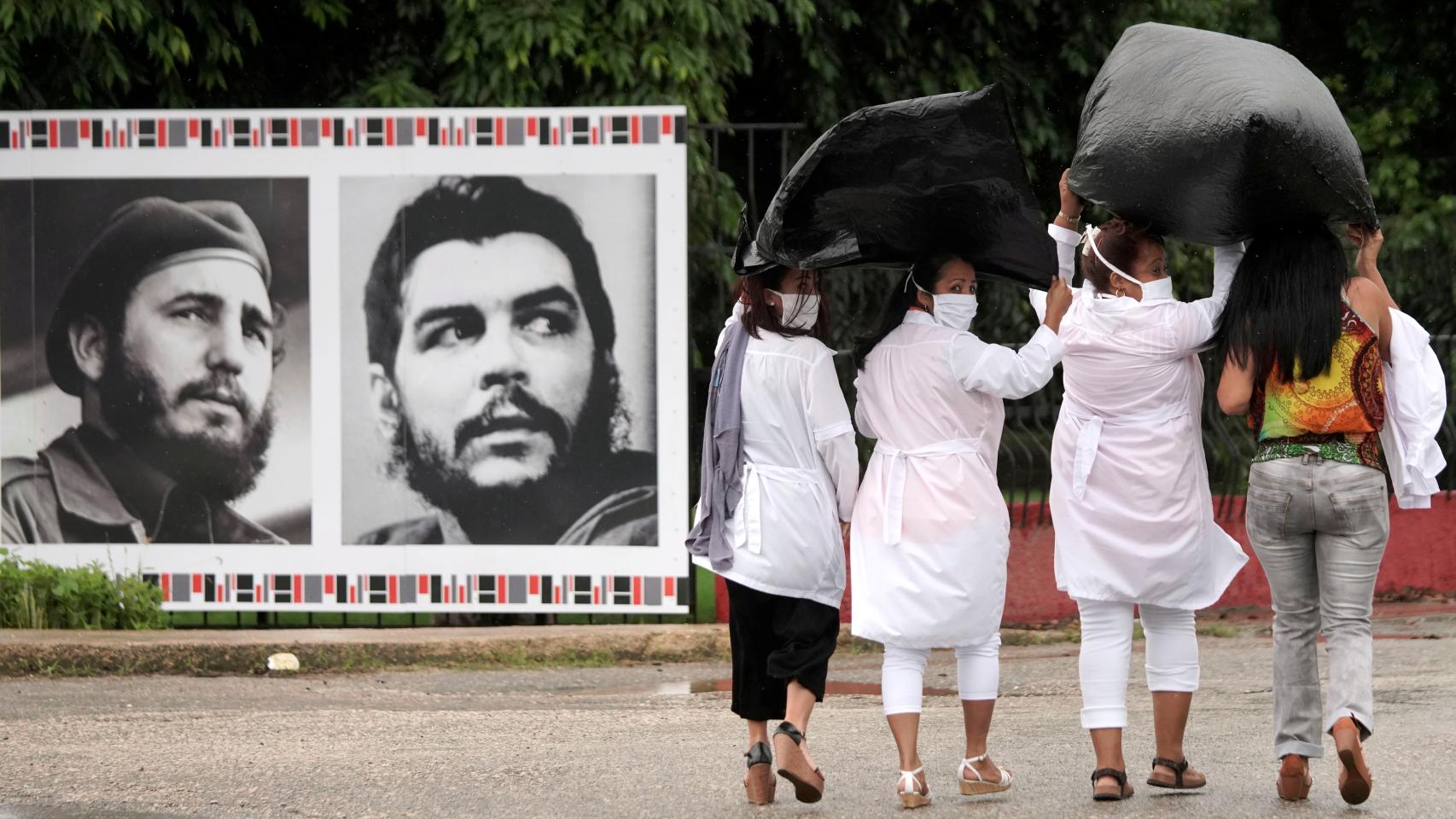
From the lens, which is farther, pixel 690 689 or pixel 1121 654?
pixel 690 689

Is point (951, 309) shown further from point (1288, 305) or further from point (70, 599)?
point (70, 599)

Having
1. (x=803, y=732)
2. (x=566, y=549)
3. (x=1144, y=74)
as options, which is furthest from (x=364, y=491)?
(x=1144, y=74)

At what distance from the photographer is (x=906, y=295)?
5430 millimetres

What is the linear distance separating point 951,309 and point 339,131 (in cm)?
472

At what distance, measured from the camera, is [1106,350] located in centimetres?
533

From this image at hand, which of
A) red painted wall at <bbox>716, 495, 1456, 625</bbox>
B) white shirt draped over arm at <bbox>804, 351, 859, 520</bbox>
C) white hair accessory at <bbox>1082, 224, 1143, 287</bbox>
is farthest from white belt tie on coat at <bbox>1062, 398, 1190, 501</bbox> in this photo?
red painted wall at <bbox>716, 495, 1456, 625</bbox>

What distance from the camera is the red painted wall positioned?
1000cm

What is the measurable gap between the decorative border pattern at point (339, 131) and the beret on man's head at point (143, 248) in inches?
12.8

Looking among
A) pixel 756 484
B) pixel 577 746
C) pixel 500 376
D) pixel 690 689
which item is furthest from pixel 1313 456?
pixel 500 376

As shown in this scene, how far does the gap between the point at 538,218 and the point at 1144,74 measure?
4457 millimetres

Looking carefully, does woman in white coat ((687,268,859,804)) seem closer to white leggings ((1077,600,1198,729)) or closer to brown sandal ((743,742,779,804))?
brown sandal ((743,742,779,804))

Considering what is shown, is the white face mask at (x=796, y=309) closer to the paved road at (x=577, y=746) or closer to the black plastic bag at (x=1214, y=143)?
the black plastic bag at (x=1214, y=143)

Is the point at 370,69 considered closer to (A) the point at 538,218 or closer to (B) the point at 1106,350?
(A) the point at 538,218

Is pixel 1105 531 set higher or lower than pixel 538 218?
lower
